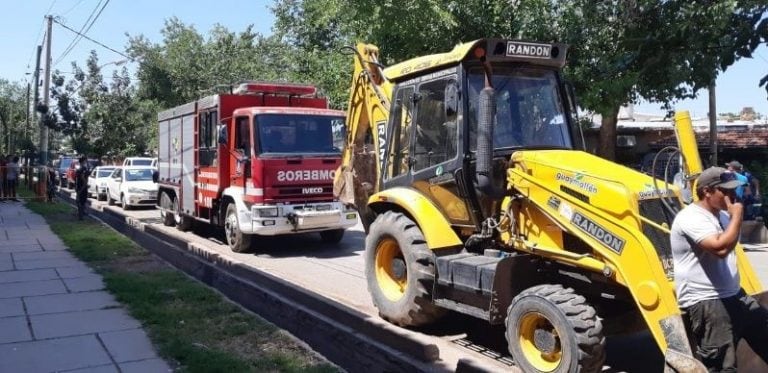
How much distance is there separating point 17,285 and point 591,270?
7.71 metres

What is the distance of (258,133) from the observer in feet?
40.2

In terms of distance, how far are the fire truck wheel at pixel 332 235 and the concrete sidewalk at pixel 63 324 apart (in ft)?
15.5

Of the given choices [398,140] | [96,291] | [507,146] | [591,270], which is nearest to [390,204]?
[398,140]

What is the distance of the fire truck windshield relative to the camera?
12.3 meters

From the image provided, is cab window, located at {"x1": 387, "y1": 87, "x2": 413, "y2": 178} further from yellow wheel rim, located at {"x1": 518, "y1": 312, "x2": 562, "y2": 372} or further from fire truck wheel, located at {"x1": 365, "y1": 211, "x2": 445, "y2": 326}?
yellow wheel rim, located at {"x1": 518, "y1": 312, "x2": 562, "y2": 372}

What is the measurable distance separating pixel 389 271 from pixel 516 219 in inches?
75.3

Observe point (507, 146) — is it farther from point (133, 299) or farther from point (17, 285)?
point (17, 285)

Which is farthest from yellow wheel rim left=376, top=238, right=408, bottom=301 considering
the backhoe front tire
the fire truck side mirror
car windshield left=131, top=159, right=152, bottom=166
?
car windshield left=131, top=159, right=152, bottom=166

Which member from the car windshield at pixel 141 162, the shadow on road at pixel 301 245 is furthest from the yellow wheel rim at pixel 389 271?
the car windshield at pixel 141 162

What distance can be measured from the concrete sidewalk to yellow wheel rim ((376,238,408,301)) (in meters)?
2.47

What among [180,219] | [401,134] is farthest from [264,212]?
[401,134]

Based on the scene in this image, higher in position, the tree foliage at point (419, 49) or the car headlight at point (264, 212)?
the tree foliage at point (419, 49)

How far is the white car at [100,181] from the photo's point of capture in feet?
92.1

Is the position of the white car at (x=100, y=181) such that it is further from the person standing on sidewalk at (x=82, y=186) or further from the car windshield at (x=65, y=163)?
the car windshield at (x=65, y=163)
